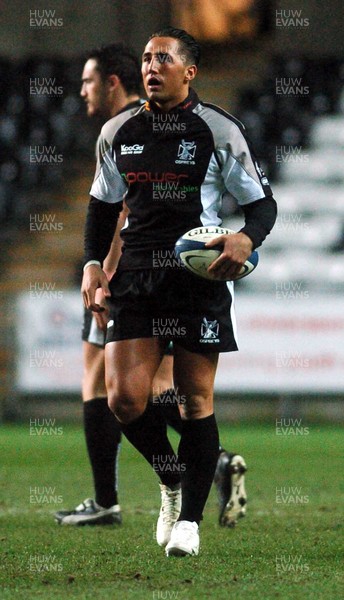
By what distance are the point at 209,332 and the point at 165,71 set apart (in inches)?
41.0

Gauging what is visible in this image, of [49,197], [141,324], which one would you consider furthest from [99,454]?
[49,197]

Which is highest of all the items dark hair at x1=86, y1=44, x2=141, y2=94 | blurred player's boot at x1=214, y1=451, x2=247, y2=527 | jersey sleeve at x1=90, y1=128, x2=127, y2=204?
dark hair at x1=86, y1=44, x2=141, y2=94

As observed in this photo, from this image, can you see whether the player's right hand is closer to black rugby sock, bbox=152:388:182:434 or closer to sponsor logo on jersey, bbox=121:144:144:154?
sponsor logo on jersey, bbox=121:144:144:154

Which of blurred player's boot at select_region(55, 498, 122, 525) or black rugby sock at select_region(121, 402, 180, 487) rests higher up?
black rugby sock at select_region(121, 402, 180, 487)

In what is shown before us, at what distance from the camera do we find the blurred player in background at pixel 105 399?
236 inches

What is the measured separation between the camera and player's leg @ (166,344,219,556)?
4.88m

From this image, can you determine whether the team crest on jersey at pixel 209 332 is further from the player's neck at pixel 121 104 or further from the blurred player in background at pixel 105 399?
the player's neck at pixel 121 104

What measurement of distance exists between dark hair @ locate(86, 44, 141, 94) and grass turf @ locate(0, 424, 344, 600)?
7.20 feet

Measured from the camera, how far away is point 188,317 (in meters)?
4.90

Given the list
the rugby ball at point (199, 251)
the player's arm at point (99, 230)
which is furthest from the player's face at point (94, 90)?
the rugby ball at point (199, 251)

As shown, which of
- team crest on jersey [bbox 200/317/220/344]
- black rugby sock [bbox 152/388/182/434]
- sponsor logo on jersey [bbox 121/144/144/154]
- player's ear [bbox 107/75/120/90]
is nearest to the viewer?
team crest on jersey [bbox 200/317/220/344]

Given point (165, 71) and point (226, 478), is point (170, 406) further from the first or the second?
point (165, 71)

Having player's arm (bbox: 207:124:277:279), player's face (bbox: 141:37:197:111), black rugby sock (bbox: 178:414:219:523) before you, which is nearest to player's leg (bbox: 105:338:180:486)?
black rugby sock (bbox: 178:414:219:523)

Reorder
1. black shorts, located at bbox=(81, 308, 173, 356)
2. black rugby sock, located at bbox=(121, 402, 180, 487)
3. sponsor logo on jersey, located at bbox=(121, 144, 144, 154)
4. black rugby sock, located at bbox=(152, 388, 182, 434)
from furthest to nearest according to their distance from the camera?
1. black shorts, located at bbox=(81, 308, 173, 356)
2. black rugby sock, located at bbox=(152, 388, 182, 434)
3. black rugby sock, located at bbox=(121, 402, 180, 487)
4. sponsor logo on jersey, located at bbox=(121, 144, 144, 154)
